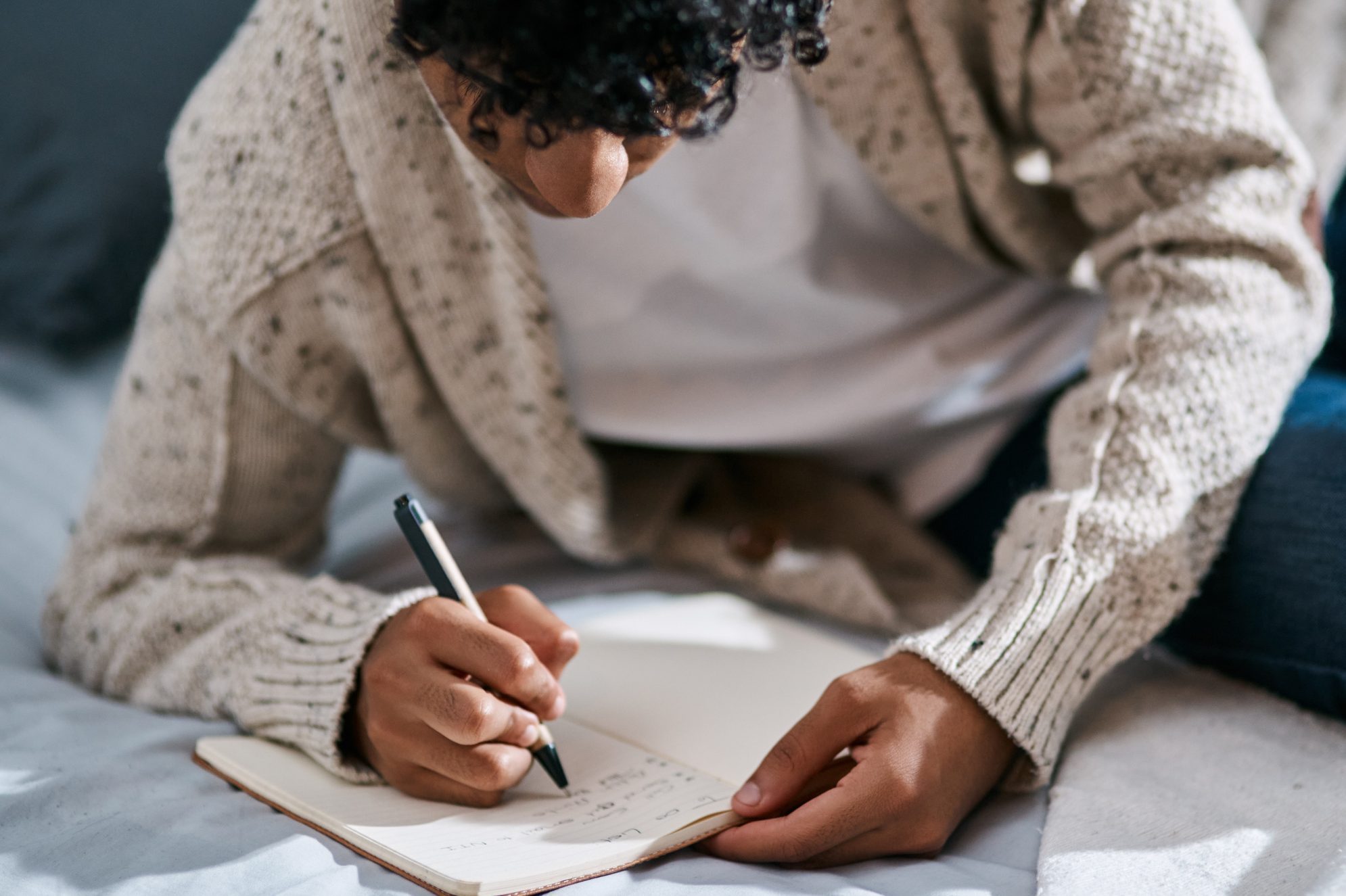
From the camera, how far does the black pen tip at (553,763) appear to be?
1.58 feet

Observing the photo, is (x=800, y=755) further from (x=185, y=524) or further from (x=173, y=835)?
(x=185, y=524)

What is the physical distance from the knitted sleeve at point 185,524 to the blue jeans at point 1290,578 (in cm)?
49

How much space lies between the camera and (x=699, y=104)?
39cm

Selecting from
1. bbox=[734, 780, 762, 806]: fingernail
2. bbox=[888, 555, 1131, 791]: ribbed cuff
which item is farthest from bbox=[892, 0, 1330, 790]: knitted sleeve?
bbox=[734, 780, 762, 806]: fingernail

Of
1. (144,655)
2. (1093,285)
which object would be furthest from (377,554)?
(1093,285)

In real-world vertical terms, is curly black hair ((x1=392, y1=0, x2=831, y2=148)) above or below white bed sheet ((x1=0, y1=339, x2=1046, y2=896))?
above

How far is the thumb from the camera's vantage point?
448 mm

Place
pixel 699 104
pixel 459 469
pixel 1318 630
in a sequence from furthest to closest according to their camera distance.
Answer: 1. pixel 459 469
2. pixel 1318 630
3. pixel 699 104

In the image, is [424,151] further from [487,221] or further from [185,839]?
[185,839]

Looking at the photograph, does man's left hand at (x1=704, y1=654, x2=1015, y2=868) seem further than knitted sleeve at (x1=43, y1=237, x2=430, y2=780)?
No

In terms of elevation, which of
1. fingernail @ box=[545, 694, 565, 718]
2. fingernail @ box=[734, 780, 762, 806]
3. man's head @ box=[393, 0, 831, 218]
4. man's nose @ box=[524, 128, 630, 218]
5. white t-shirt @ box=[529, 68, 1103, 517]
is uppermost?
man's head @ box=[393, 0, 831, 218]

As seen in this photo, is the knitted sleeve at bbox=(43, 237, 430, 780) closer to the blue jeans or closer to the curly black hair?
the curly black hair

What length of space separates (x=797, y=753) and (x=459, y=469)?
0.42 meters

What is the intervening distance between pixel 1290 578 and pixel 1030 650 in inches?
6.7
